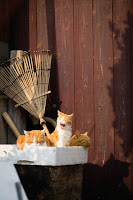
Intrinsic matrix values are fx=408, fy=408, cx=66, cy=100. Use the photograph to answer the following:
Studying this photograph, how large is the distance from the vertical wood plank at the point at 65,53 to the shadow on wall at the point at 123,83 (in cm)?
48

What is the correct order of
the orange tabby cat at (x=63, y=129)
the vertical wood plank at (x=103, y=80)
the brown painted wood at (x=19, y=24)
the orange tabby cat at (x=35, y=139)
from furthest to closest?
the brown painted wood at (x=19, y=24) < the vertical wood plank at (x=103, y=80) < the orange tabby cat at (x=63, y=129) < the orange tabby cat at (x=35, y=139)

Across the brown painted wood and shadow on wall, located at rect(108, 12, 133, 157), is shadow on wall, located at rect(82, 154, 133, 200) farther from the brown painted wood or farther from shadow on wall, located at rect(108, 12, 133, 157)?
the brown painted wood

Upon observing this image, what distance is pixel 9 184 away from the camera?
2156 millimetres

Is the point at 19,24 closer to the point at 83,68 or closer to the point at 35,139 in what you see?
the point at 83,68

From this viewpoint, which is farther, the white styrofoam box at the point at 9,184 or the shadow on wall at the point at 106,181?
the shadow on wall at the point at 106,181

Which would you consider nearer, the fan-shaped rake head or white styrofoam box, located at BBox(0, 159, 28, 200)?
white styrofoam box, located at BBox(0, 159, 28, 200)

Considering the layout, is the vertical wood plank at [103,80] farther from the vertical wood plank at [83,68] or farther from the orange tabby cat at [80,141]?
the orange tabby cat at [80,141]

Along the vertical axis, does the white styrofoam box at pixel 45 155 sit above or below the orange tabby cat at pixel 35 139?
below

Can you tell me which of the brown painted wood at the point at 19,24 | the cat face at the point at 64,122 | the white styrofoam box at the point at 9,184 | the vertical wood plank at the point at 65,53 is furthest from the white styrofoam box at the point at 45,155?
the brown painted wood at the point at 19,24

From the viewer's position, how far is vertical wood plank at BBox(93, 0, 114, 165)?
14.0ft

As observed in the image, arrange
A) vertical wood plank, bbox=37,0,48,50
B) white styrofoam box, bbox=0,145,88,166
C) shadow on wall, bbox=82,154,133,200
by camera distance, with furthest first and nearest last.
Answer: vertical wood plank, bbox=37,0,48,50 → shadow on wall, bbox=82,154,133,200 → white styrofoam box, bbox=0,145,88,166

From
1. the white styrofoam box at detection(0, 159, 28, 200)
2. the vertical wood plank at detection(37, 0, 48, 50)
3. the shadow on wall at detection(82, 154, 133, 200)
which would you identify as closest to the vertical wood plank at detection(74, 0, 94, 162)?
the shadow on wall at detection(82, 154, 133, 200)

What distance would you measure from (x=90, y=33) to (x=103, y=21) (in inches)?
7.6

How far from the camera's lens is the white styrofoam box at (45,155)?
359cm
